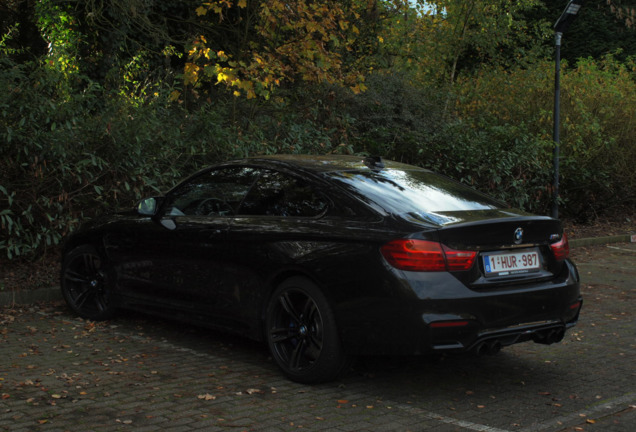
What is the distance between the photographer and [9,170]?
8.91 metres

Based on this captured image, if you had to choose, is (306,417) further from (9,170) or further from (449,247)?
(9,170)

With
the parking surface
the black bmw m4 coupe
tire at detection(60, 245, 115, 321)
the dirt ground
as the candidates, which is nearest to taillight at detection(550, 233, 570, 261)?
the black bmw m4 coupe

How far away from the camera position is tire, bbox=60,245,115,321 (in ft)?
24.5

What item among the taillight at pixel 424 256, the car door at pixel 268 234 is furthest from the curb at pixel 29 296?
the taillight at pixel 424 256

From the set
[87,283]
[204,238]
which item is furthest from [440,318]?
[87,283]

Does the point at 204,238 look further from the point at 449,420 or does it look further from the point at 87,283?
the point at 449,420

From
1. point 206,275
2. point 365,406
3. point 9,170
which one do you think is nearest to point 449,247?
point 365,406

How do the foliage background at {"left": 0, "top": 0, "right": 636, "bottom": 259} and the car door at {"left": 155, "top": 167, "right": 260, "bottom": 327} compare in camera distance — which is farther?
the foliage background at {"left": 0, "top": 0, "right": 636, "bottom": 259}

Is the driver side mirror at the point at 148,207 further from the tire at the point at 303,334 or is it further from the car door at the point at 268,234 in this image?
the tire at the point at 303,334

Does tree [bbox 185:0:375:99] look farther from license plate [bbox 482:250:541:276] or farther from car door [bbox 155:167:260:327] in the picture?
license plate [bbox 482:250:541:276]

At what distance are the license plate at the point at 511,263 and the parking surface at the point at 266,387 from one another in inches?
33.0

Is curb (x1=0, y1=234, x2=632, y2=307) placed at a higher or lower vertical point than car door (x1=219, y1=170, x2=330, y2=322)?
lower

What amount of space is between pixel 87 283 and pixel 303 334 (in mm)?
3053

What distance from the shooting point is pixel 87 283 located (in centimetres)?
770
